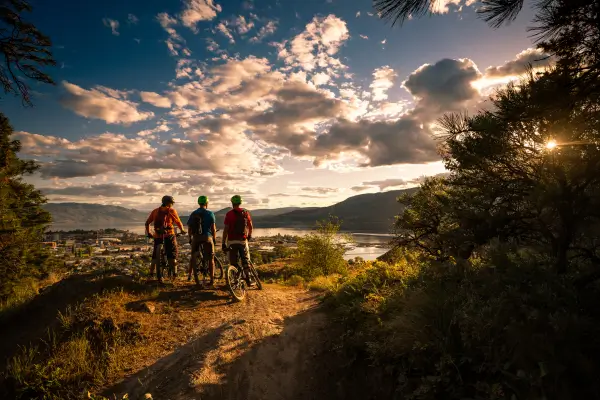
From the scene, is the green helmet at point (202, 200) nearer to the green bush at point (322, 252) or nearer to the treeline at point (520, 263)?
the treeline at point (520, 263)

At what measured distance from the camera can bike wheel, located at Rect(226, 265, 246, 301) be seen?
9641 mm

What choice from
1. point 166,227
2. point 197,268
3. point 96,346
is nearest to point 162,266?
point 197,268

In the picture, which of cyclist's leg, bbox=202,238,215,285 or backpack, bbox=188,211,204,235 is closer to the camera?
backpack, bbox=188,211,204,235

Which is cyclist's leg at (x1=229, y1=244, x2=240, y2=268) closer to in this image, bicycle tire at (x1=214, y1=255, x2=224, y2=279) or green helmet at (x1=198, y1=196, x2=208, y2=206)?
Answer: bicycle tire at (x1=214, y1=255, x2=224, y2=279)

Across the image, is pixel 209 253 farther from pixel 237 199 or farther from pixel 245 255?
pixel 237 199

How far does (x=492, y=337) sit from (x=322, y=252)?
1702 cm

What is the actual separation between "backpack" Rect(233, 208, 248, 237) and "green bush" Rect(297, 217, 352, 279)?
1046 centimetres

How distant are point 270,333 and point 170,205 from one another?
6.13 m

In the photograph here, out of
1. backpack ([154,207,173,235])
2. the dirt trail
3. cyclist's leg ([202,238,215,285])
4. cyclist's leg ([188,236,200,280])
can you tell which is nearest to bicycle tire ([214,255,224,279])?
cyclist's leg ([202,238,215,285])

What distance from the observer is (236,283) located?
1033 cm

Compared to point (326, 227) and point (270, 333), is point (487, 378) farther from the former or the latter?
point (326, 227)

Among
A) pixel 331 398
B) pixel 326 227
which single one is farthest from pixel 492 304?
pixel 326 227

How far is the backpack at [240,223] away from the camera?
10.2 metres

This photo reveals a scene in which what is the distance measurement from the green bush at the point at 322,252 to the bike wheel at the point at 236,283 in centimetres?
972
